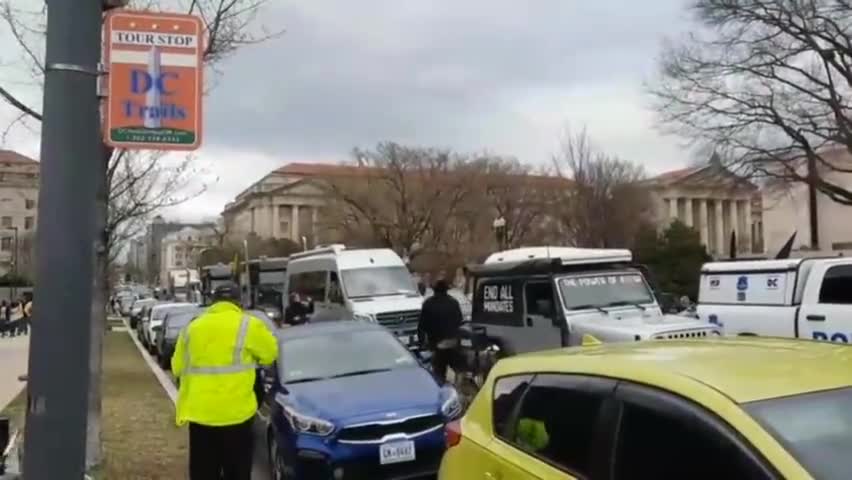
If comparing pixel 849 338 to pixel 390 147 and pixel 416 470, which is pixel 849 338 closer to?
pixel 416 470

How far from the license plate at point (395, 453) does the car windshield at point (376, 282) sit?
1502 cm

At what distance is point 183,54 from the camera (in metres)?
3.84

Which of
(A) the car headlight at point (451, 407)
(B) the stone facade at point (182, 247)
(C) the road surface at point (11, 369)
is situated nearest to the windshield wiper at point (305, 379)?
(A) the car headlight at point (451, 407)

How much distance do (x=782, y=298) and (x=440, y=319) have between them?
4.76m

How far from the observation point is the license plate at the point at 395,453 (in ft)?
25.0

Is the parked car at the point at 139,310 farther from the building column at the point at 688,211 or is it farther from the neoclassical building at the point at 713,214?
the building column at the point at 688,211

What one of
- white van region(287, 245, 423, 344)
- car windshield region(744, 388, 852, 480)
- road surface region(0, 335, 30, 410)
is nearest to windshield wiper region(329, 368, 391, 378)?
road surface region(0, 335, 30, 410)

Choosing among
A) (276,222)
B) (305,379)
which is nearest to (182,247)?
(276,222)

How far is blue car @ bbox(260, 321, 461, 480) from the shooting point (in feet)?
25.0

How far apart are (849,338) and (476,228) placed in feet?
163

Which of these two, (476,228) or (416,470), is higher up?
(476,228)

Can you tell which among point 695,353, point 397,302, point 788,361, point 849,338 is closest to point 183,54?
point 695,353

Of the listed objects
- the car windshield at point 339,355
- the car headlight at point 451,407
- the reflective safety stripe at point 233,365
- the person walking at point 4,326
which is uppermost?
the reflective safety stripe at point 233,365

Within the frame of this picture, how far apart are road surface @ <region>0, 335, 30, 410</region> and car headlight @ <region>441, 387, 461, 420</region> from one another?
463 cm
